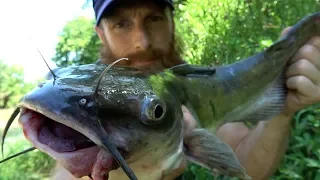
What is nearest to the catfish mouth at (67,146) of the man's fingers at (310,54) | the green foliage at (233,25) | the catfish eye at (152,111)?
the catfish eye at (152,111)

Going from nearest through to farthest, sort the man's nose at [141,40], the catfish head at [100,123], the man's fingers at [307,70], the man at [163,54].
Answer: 1. the catfish head at [100,123]
2. the man's fingers at [307,70]
3. the man at [163,54]
4. the man's nose at [141,40]

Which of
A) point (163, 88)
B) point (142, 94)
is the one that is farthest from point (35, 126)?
point (163, 88)

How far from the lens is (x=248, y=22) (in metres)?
4.00

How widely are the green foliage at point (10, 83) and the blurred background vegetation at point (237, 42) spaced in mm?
3230

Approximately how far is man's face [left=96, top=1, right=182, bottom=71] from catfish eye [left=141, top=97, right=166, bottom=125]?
45.3 inches

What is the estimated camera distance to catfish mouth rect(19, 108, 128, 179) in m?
1.08

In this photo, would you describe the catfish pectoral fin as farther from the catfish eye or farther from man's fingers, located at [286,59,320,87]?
man's fingers, located at [286,59,320,87]

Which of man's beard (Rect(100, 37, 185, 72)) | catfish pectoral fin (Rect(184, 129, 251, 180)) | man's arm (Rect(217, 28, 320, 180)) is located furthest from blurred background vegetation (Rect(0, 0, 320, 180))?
catfish pectoral fin (Rect(184, 129, 251, 180))

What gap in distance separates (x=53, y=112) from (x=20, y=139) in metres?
4.55


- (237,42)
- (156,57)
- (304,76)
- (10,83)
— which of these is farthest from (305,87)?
(10,83)

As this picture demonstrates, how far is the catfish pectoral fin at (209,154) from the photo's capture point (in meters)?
1.48

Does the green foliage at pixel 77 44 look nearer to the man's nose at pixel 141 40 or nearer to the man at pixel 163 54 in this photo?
the man at pixel 163 54

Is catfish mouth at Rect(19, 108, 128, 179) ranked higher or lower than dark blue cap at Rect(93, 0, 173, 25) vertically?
higher

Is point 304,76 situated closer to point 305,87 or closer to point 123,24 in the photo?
point 305,87
